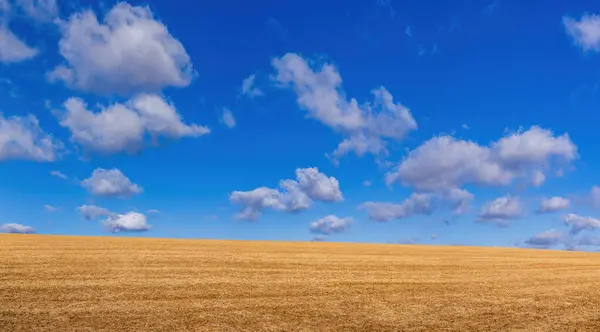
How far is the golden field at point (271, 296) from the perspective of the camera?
13.7 m

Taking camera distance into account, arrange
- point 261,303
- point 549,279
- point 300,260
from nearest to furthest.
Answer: point 261,303 → point 549,279 → point 300,260

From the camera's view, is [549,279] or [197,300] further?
[549,279]

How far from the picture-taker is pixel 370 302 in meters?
17.0

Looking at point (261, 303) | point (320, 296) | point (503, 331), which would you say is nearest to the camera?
point (503, 331)

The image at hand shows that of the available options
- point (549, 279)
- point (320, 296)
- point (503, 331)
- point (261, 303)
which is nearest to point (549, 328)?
point (503, 331)

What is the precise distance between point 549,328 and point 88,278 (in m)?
15.7

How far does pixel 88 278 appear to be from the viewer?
19.9 m

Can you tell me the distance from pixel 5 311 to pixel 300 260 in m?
17.3

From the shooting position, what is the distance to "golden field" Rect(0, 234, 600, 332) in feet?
45.1

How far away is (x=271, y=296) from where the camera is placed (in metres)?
17.4

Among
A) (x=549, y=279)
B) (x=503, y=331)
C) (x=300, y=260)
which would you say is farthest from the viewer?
(x=300, y=260)

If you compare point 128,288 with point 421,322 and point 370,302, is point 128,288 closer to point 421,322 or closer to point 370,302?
point 370,302

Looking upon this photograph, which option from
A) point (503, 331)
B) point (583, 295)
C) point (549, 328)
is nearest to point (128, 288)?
point (503, 331)

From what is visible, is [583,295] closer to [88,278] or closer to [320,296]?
[320,296]
